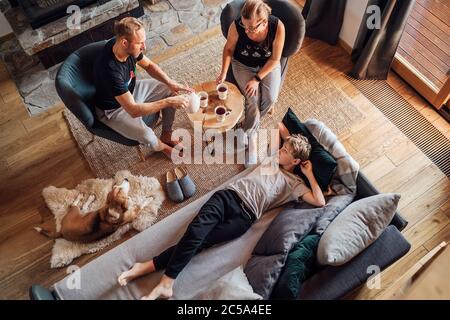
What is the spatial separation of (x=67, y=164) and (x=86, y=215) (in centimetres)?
56

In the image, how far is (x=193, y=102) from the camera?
238 centimetres

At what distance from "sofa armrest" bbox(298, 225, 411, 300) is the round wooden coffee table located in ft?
3.49

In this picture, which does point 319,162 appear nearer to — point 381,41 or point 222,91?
point 222,91

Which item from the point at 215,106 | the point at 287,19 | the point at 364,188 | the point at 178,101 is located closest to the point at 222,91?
the point at 215,106

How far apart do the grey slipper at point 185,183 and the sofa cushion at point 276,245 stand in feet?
2.34

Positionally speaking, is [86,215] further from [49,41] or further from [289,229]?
[49,41]

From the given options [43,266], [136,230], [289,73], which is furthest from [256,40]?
[43,266]

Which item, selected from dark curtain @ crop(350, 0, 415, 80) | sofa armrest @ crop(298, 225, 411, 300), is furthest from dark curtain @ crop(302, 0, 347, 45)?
sofa armrest @ crop(298, 225, 411, 300)

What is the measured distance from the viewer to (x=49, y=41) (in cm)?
304

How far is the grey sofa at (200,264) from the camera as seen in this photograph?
1795 millimetres

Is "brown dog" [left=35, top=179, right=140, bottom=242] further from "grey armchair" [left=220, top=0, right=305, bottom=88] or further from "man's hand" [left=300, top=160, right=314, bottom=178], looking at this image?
"grey armchair" [left=220, top=0, right=305, bottom=88]

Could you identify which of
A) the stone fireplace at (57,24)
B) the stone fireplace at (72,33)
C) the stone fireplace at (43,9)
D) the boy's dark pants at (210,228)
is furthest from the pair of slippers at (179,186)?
the stone fireplace at (43,9)

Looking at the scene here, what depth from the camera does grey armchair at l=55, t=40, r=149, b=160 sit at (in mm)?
2191

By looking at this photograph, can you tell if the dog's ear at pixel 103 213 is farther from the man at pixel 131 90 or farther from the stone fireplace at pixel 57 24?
the stone fireplace at pixel 57 24
